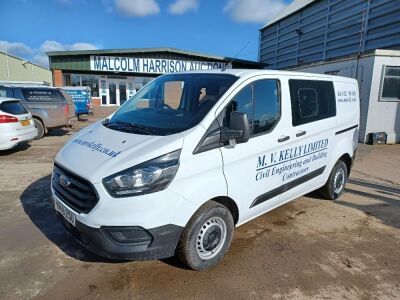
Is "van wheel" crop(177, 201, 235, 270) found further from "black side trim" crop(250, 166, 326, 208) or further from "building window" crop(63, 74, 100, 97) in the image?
"building window" crop(63, 74, 100, 97)

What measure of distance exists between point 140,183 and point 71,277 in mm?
1301

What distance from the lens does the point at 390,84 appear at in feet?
37.0

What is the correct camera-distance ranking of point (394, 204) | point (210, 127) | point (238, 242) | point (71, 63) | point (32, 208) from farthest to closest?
point (71, 63), point (394, 204), point (32, 208), point (238, 242), point (210, 127)

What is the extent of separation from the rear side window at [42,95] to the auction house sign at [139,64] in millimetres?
12517

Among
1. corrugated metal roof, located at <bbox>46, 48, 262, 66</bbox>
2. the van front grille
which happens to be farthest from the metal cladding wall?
the van front grille

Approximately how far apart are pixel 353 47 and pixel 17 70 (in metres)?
24.2

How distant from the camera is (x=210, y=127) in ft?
9.70

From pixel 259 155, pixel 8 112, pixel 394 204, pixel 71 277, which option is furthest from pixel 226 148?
pixel 8 112

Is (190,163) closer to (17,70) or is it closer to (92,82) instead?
(92,82)

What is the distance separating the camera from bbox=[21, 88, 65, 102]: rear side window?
1108 centimetres

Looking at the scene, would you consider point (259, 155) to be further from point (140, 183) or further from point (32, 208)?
point (32, 208)

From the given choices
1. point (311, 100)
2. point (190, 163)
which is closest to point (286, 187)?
point (311, 100)

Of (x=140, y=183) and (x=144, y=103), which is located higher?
(x=144, y=103)

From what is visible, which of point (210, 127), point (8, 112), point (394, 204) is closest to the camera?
point (210, 127)
